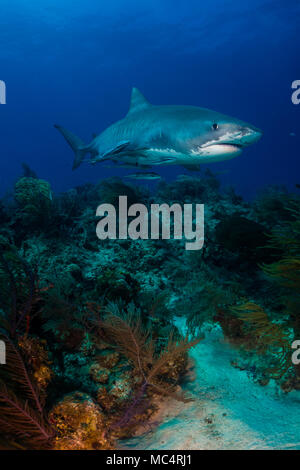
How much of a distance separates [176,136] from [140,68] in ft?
344

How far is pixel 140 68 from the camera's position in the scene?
92.1 m

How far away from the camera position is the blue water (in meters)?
58.2

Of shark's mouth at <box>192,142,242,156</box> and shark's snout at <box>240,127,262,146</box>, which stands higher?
shark's snout at <box>240,127,262,146</box>

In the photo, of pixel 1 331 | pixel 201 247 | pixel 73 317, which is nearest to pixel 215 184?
pixel 201 247

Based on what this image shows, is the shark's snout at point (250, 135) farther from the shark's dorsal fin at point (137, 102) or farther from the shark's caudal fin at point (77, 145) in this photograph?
the shark's caudal fin at point (77, 145)

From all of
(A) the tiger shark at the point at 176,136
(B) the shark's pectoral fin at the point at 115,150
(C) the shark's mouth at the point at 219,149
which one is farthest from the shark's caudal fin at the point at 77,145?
(C) the shark's mouth at the point at 219,149

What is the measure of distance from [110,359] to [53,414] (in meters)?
0.98

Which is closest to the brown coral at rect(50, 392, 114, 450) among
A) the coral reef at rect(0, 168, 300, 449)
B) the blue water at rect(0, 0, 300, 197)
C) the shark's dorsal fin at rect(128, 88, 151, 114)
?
the coral reef at rect(0, 168, 300, 449)

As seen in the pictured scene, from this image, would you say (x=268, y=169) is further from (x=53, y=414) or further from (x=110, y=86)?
(x=53, y=414)

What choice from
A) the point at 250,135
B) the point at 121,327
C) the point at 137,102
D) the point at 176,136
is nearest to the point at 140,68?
the point at 137,102

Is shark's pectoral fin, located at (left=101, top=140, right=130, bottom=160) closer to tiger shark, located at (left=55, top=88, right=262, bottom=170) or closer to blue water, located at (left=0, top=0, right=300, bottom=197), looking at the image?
tiger shark, located at (left=55, top=88, right=262, bottom=170)

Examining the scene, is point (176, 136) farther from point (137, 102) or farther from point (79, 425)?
point (79, 425)

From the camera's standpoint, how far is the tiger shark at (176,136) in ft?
11.6

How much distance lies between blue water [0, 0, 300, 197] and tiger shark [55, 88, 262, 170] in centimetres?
1264
